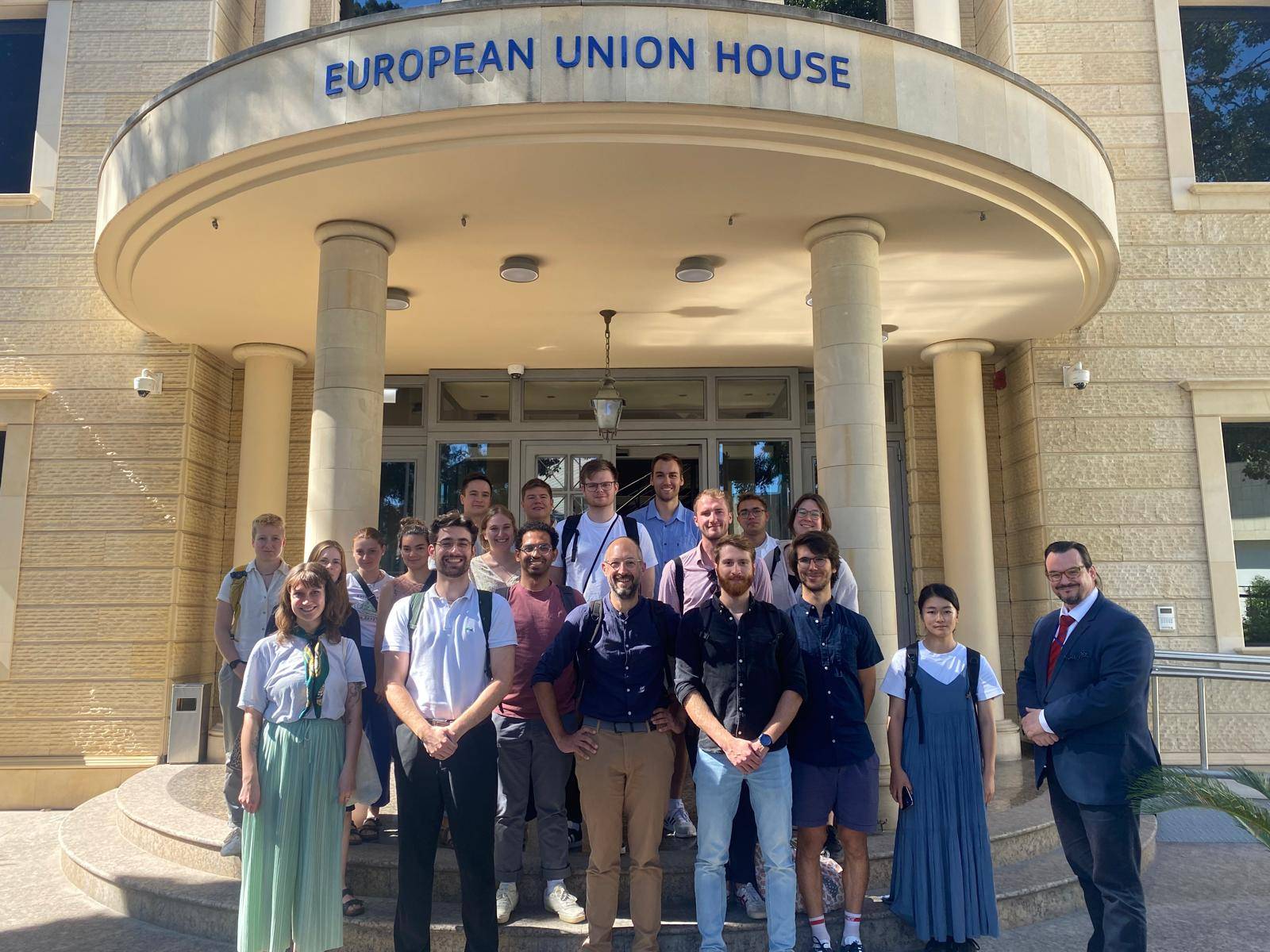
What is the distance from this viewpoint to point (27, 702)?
919 centimetres

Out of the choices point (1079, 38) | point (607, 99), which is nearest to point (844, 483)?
point (607, 99)

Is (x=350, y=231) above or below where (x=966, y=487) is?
above

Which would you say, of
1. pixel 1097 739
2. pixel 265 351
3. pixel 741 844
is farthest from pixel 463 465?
pixel 1097 739

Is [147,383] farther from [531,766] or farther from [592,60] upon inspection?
[531,766]

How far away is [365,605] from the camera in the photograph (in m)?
5.31

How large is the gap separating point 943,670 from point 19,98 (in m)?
11.2

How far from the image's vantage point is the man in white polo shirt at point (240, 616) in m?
5.42

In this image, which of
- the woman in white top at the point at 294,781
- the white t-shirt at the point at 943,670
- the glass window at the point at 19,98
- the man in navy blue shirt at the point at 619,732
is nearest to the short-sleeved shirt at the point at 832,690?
the white t-shirt at the point at 943,670

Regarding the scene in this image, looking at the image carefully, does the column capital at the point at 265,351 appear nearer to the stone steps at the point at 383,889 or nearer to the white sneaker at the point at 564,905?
the stone steps at the point at 383,889

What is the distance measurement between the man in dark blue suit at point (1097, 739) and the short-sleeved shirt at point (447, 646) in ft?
8.38

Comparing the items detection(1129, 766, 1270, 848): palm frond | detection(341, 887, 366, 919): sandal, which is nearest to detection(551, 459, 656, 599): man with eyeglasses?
detection(341, 887, 366, 919): sandal

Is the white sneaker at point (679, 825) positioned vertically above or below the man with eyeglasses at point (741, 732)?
below

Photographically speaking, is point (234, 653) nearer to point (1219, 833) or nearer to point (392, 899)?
point (392, 899)

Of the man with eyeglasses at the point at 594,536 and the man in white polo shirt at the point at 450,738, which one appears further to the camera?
the man with eyeglasses at the point at 594,536
